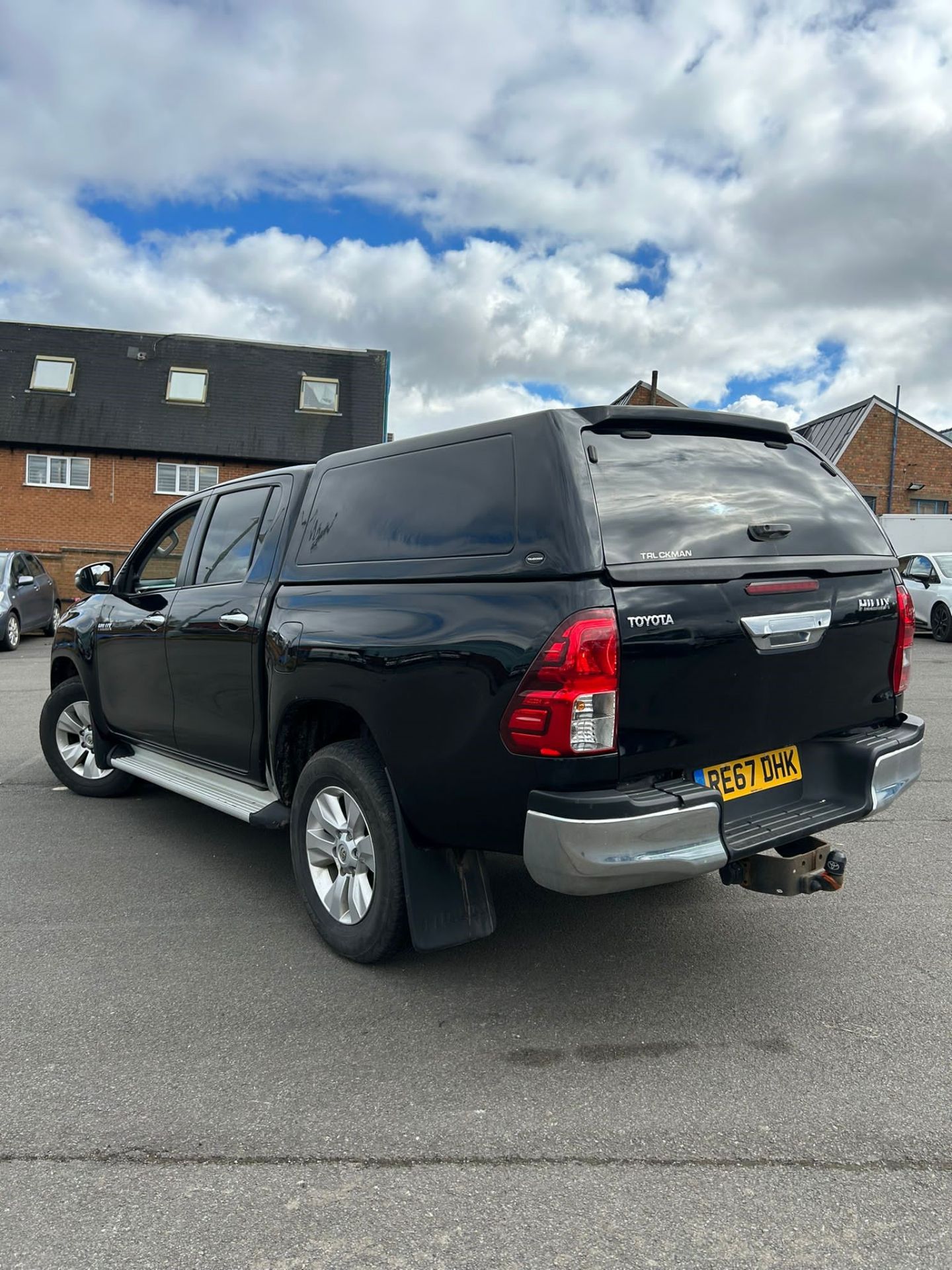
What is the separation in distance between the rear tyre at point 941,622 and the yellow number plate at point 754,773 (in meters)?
14.9

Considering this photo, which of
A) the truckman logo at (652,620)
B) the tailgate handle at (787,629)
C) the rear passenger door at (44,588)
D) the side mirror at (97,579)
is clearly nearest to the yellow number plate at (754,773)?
the tailgate handle at (787,629)

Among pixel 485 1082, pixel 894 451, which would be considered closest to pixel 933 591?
pixel 485 1082

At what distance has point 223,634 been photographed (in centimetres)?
435

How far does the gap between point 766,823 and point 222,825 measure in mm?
3371

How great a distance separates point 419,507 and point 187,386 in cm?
2922

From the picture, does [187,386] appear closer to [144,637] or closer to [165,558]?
[165,558]

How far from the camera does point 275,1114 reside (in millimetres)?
2604

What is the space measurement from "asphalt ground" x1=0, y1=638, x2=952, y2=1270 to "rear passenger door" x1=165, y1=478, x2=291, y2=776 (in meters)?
0.73

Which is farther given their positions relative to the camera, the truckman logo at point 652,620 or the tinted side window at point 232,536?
the tinted side window at point 232,536

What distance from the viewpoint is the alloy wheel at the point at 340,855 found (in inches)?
136

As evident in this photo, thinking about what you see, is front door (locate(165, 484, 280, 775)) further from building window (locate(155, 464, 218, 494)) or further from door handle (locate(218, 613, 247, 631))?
building window (locate(155, 464, 218, 494))

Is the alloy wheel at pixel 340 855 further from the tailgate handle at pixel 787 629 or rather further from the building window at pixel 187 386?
the building window at pixel 187 386

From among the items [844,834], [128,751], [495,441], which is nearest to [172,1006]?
[495,441]

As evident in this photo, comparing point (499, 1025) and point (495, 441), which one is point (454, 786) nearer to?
point (499, 1025)
